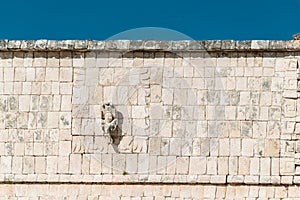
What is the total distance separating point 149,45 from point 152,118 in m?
1.33

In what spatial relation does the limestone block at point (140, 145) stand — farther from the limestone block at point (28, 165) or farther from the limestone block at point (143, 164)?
the limestone block at point (28, 165)

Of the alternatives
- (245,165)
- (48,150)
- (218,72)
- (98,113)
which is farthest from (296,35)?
(48,150)

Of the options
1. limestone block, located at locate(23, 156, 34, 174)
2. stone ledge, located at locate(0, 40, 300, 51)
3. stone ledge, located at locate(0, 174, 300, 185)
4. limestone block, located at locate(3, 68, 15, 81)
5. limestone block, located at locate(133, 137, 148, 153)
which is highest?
stone ledge, located at locate(0, 40, 300, 51)

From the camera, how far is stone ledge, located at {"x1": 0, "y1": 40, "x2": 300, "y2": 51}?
15352 millimetres

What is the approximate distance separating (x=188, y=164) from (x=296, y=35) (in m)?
3.11

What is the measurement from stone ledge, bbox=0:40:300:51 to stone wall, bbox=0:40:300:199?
0.02 m

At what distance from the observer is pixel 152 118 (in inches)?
610

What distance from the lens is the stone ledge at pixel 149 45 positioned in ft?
50.4

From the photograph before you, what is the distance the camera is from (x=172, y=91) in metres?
15.5

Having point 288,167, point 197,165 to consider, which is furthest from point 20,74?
point 288,167

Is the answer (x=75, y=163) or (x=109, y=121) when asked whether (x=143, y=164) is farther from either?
(x=75, y=163)

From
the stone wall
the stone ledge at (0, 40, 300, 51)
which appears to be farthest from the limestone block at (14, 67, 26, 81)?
the stone ledge at (0, 40, 300, 51)

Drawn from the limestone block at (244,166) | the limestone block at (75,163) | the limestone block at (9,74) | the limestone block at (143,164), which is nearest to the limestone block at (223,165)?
the limestone block at (244,166)

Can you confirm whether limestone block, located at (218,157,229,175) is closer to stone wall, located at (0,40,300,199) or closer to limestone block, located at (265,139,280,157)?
stone wall, located at (0,40,300,199)
